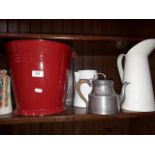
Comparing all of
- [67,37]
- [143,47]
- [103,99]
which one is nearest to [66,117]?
[103,99]

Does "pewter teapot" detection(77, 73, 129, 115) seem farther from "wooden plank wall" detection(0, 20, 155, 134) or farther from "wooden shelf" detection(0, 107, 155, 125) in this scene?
"wooden plank wall" detection(0, 20, 155, 134)

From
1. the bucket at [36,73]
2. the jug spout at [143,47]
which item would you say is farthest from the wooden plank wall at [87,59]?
the bucket at [36,73]

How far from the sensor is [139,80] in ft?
2.28

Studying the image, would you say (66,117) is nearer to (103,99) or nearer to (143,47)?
(103,99)

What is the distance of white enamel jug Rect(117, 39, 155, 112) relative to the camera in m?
0.68

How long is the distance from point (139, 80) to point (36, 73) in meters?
0.40

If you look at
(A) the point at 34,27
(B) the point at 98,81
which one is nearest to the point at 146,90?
(B) the point at 98,81

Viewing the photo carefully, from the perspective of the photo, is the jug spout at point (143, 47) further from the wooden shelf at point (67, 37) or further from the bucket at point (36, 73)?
the bucket at point (36, 73)

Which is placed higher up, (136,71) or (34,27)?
(34,27)

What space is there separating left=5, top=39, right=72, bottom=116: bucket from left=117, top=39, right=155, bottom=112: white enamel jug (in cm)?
28

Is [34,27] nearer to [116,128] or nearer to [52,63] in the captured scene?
[52,63]

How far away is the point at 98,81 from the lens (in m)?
0.67

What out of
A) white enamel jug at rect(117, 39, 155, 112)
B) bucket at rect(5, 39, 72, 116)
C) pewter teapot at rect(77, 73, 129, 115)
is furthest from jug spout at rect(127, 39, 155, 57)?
bucket at rect(5, 39, 72, 116)
